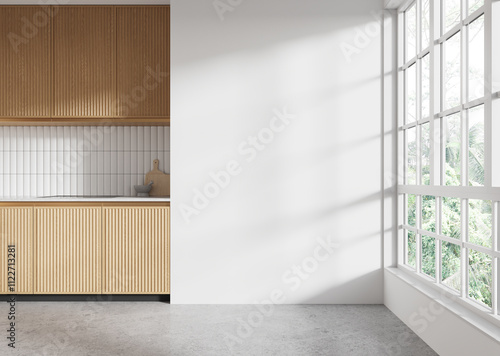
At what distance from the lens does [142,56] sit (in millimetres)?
4234

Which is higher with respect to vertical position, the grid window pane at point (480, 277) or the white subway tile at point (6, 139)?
the white subway tile at point (6, 139)

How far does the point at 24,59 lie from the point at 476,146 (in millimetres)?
3848

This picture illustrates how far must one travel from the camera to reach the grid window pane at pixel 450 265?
9.31ft

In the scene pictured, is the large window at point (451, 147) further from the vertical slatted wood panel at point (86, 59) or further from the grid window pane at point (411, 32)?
the vertical slatted wood panel at point (86, 59)

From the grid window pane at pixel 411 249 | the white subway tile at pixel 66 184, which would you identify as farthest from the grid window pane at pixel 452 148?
the white subway tile at pixel 66 184

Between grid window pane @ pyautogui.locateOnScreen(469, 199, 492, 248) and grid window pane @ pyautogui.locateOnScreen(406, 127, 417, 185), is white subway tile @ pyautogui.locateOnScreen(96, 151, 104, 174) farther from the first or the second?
grid window pane @ pyautogui.locateOnScreen(469, 199, 492, 248)

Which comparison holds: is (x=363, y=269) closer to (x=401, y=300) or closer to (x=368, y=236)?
(x=368, y=236)

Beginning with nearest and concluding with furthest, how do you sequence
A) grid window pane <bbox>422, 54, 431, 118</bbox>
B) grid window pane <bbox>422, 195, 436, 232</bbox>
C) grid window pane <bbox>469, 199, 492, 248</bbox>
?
grid window pane <bbox>469, 199, 492, 248</bbox>, grid window pane <bbox>422, 195, 436, 232</bbox>, grid window pane <bbox>422, 54, 431, 118</bbox>

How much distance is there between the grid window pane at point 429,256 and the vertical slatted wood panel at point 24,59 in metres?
3.44

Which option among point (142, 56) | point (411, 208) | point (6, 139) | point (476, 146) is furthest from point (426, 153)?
point (6, 139)

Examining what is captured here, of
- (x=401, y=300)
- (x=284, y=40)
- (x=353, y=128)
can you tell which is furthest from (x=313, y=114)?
(x=401, y=300)

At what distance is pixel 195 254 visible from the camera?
3.96m

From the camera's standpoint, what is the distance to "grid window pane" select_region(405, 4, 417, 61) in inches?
A: 143

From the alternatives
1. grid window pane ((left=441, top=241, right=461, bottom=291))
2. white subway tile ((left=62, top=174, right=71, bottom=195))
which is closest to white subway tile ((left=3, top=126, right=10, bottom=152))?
white subway tile ((left=62, top=174, right=71, bottom=195))
